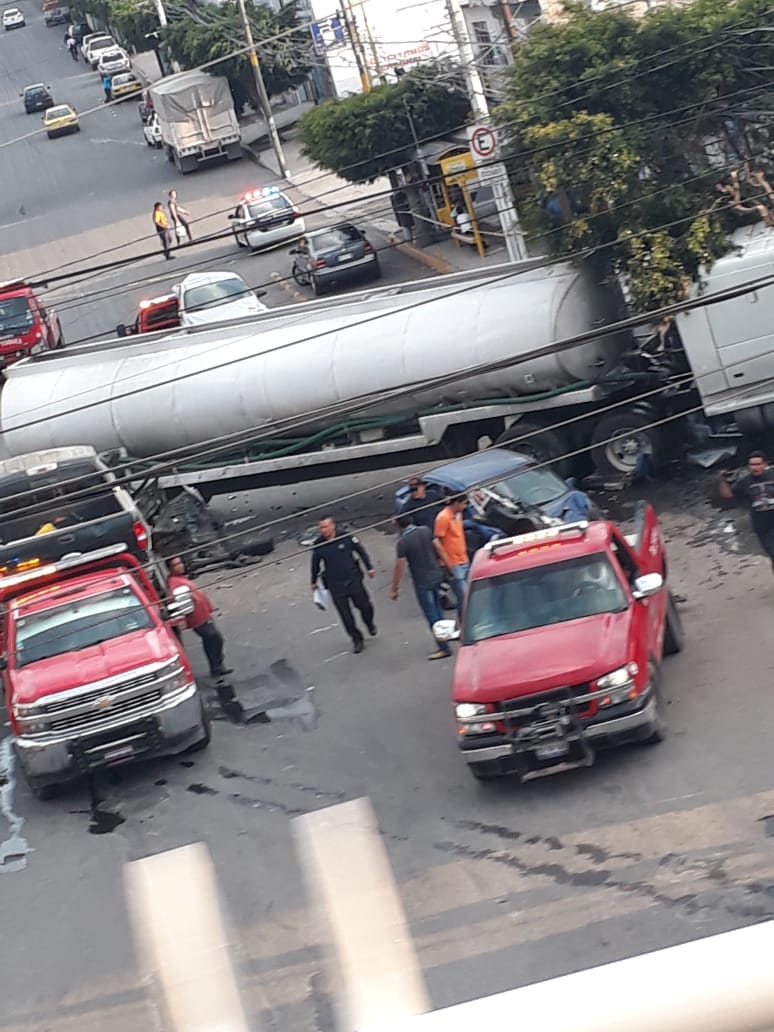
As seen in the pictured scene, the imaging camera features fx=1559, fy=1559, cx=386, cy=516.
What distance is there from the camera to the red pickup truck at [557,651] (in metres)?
11.6

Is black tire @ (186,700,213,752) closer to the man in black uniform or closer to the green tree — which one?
the man in black uniform

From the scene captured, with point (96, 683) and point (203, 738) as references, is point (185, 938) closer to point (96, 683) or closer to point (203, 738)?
point (203, 738)

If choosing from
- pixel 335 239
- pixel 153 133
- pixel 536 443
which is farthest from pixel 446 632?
pixel 153 133

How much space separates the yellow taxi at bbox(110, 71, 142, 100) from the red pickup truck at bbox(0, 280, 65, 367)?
38.1 meters

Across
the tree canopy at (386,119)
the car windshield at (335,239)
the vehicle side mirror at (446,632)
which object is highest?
the tree canopy at (386,119)

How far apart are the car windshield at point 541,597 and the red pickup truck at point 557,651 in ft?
0.03

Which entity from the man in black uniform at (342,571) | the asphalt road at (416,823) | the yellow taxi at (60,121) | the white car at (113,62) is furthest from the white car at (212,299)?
the white car at (113,62)

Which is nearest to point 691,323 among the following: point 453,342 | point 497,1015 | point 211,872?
point 453,342

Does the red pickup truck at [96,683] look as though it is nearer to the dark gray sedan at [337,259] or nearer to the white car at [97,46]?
the dark gray sedan at [337,259]

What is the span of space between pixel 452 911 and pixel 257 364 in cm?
1235

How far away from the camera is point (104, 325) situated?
38.5 metres

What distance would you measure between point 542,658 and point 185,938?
11.0 feet

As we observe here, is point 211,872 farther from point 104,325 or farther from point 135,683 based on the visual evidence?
point 104,325

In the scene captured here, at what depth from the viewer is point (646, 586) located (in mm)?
12156
